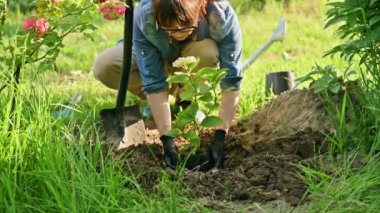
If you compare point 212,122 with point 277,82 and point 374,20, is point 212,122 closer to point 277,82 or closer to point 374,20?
point 374,20

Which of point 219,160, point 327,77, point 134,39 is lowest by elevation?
point 219,160

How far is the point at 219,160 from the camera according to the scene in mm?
3111

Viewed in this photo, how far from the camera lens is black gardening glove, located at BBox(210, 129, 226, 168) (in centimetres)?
311

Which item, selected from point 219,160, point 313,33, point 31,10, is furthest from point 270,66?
point 31,10

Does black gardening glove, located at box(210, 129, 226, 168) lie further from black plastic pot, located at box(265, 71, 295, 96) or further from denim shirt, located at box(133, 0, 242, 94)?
black plastic pot, located at box(265, 71, 295, 96)

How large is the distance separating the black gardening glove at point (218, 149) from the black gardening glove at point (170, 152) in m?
0.16

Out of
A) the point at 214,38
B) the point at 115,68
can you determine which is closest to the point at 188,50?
the point at 214,38

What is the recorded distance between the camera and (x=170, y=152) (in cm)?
313

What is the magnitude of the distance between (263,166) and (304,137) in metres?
0.34

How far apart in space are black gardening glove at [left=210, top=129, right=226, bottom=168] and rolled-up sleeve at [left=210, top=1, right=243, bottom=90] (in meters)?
0.22

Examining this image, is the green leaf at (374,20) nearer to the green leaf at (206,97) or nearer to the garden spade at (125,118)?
the green leaf at (206,97)

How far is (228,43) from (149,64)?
0.37 meters

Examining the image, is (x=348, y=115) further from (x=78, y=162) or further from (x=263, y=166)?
(x=78, y=162)

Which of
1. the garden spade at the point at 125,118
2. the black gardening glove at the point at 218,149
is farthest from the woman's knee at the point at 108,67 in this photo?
the black gardening glove at the point at 218,149
